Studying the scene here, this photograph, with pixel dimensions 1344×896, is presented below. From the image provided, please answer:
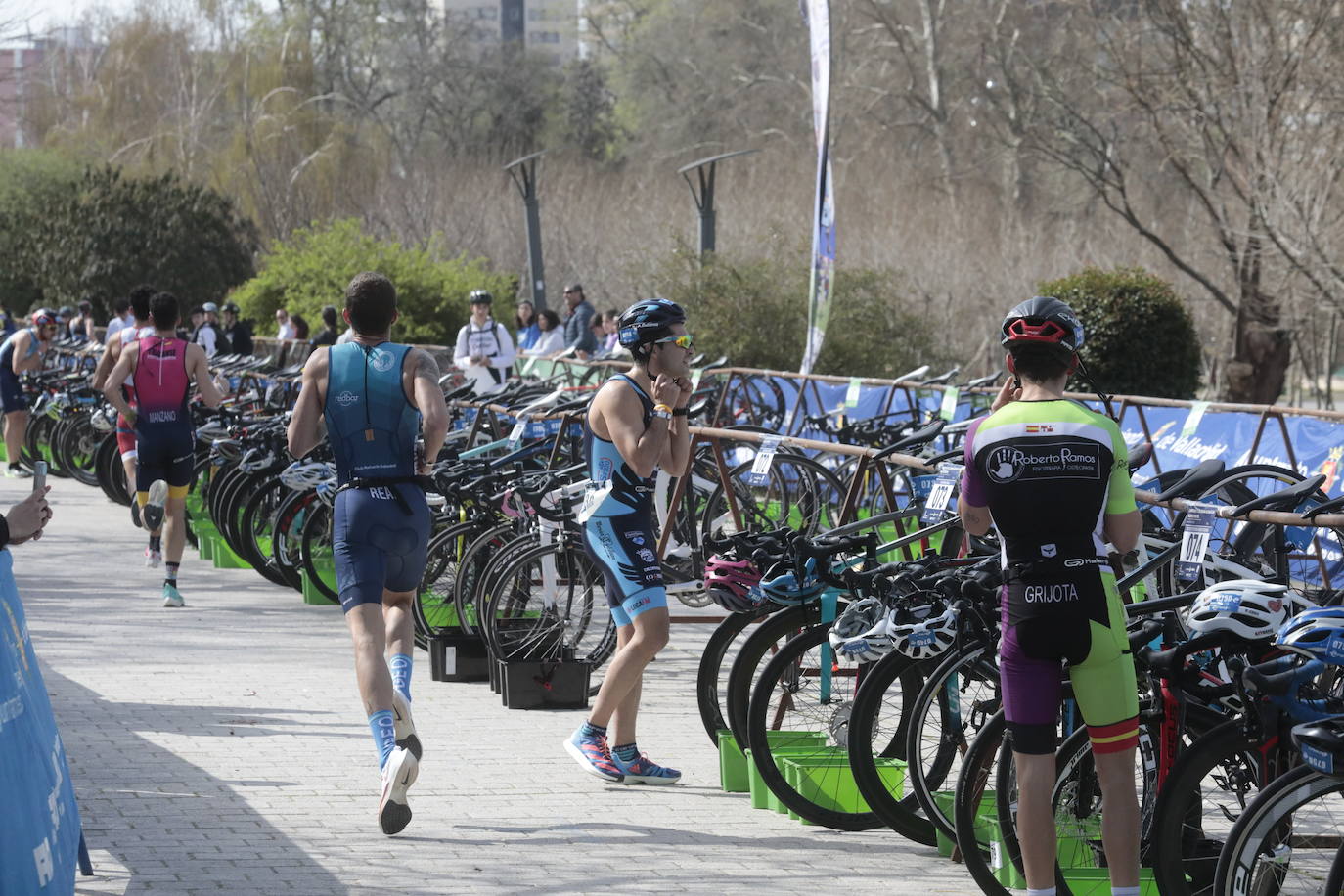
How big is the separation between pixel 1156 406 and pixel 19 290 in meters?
35.1

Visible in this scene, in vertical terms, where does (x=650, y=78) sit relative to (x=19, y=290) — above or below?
above

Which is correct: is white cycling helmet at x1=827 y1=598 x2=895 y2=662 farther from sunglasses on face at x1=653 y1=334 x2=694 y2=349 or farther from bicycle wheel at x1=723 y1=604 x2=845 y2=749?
sunglasses on face at x1=653 y1=334 x2=694 y2=349

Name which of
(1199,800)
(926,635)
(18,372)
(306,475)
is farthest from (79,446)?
(1199,800)

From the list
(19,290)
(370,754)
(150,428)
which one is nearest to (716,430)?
(370,754)

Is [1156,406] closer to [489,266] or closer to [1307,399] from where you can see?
[1307,399]

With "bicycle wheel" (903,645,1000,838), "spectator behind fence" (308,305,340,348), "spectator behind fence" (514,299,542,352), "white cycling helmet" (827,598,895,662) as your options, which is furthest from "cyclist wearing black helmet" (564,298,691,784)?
"spectator behind fence" (514,299,542,352)

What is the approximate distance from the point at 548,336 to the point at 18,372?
288 inches

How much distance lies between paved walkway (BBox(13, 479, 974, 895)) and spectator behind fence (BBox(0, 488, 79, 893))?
0.77 metres

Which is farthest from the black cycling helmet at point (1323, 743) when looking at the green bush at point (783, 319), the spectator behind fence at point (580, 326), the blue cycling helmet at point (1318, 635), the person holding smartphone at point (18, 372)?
the green bush at point (783, 319)

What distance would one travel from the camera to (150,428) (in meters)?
11.4

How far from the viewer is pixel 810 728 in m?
6.33

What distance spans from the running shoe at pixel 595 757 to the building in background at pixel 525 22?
56.2 meters

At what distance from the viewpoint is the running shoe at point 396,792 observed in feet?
18.9

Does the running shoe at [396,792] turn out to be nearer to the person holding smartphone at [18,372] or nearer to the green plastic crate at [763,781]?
the green plastic crate at [763,781]
